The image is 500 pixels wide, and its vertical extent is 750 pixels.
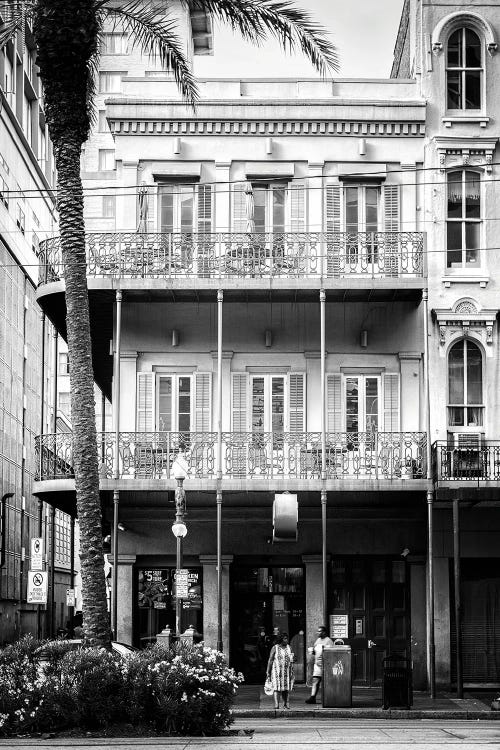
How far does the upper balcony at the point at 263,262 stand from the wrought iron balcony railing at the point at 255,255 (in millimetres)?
22

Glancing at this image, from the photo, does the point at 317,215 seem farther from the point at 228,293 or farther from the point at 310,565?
the point at 310,565

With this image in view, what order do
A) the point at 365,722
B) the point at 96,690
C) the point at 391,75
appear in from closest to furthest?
the point at 96,690
the point at 365,722
the point at 391,75

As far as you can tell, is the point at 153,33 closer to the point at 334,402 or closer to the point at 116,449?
the point at 116,449

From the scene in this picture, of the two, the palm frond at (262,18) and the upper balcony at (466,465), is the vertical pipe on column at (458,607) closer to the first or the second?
the upper balcony at (466,465)

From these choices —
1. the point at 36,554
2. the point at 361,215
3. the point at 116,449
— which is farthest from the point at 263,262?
the point at 36,554

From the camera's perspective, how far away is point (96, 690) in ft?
57.7

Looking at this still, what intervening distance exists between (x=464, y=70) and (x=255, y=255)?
669cm

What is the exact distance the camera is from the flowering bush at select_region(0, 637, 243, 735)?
1766 centimetres

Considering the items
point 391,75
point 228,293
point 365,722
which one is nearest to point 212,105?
point 228,293

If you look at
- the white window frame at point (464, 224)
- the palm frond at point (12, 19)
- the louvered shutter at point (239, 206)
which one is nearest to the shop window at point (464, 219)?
the white window frame at point (464, 224)

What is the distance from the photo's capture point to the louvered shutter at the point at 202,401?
29.9 metres

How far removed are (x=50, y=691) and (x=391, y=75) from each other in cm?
2545

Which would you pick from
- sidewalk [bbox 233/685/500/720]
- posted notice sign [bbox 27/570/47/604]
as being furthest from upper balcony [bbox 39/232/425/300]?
sidewalk [bbox 233/685/500/720]

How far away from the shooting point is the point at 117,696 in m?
17.7
